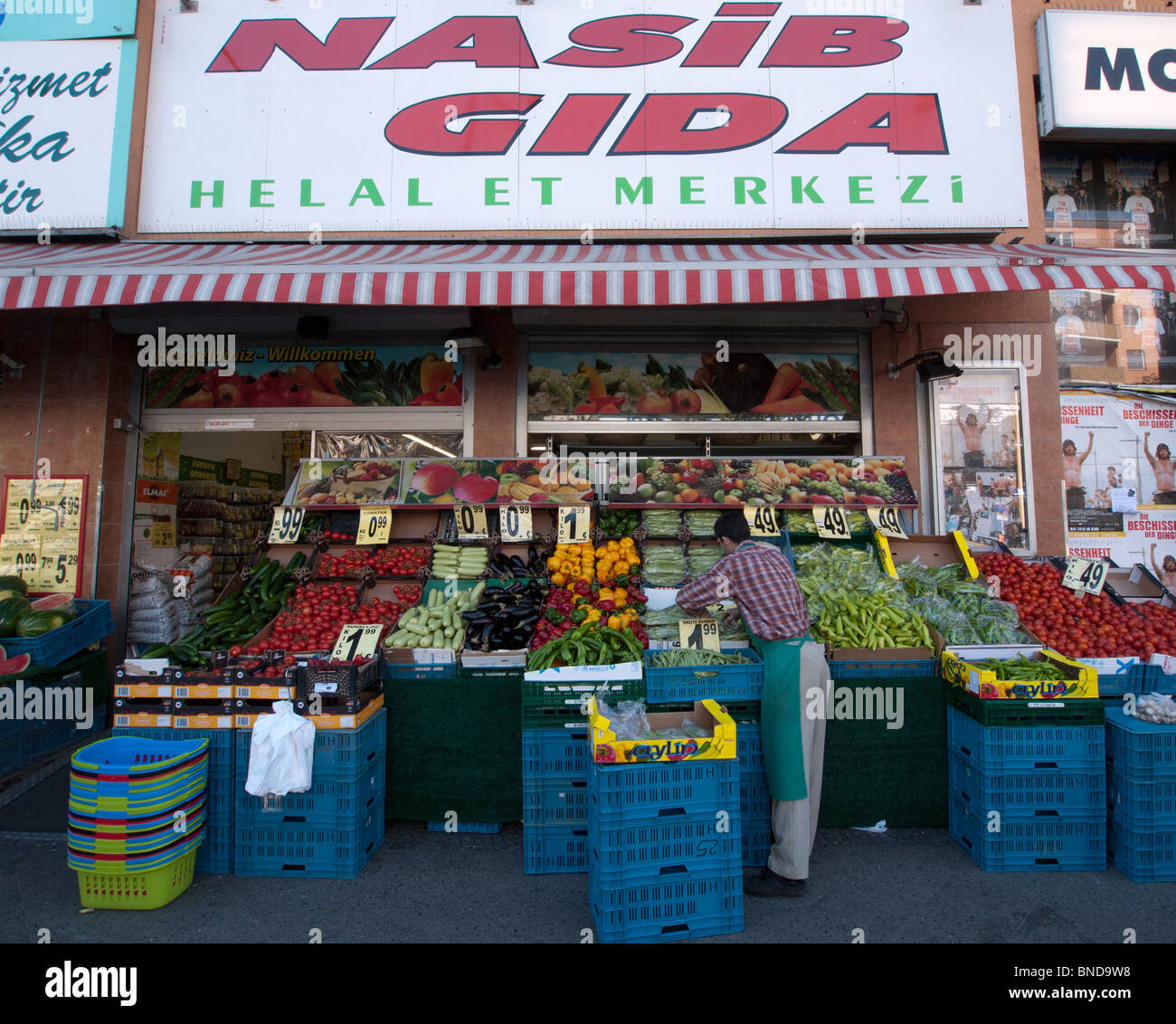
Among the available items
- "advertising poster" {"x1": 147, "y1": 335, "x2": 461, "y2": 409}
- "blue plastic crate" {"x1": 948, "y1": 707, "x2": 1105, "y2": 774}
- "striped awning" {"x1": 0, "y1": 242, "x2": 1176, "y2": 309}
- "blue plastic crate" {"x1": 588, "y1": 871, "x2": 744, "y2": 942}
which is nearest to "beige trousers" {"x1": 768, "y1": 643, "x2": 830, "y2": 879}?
"blue plastic crate" {"x1": 588, "y1": 871, "x2": 744, "y2": 942}

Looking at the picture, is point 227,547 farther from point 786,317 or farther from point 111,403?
point 786,317

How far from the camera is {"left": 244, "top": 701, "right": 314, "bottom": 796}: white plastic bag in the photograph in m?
3.82

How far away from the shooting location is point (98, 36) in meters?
7.28

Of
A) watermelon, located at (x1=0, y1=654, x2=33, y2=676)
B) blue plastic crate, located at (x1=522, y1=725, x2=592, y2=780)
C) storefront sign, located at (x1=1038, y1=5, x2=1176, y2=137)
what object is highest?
storefront sign, located at (x1=1038, y1=5, x2=1176, y2=137)

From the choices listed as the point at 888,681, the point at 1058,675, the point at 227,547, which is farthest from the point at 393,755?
the point at 227,547

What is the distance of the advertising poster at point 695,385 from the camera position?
7289 millimetres

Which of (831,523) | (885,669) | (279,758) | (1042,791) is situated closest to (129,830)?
(279,758)

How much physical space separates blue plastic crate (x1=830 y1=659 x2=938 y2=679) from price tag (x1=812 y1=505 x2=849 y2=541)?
5.34 feet

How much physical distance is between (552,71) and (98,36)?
4689 millimetres

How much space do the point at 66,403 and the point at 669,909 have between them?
7.42 meters

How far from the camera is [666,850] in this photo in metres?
3.36

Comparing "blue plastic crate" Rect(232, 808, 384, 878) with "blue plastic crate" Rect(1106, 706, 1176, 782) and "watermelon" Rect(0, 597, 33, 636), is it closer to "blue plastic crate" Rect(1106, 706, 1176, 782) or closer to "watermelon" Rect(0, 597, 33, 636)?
"watermelon" Rect(0, 597, 33, 636)

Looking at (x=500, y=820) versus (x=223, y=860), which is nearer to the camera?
(x=223, y=860)
